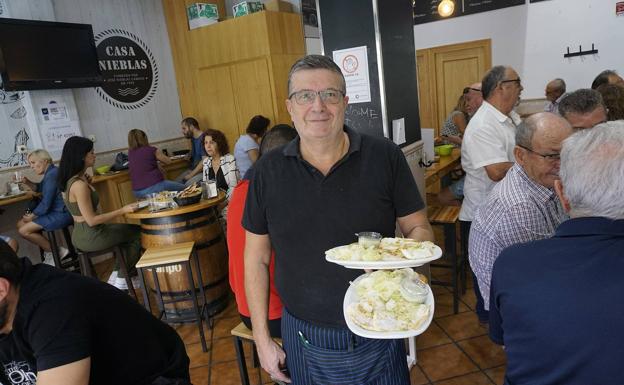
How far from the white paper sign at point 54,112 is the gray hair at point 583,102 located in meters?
5.39

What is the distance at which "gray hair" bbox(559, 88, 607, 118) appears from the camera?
7.35 feet

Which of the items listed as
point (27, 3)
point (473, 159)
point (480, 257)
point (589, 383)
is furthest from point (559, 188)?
point (27, 3)

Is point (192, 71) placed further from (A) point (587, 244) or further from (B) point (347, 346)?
(A) point (587, 244)

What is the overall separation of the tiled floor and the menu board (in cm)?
511

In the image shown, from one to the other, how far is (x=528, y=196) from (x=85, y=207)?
3.09 m

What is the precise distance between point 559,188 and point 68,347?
144cm

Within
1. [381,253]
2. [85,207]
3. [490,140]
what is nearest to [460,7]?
[490,140]

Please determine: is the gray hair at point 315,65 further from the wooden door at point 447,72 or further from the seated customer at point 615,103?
the wooden door at point 447,72

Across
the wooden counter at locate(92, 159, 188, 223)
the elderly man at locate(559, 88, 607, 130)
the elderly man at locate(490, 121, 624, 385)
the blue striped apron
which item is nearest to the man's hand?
the blue striped apron

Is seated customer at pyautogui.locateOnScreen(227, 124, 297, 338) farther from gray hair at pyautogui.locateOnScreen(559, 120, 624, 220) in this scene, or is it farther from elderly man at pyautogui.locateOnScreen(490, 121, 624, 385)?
gray hair at pyautogui.locateOnScreen(559, 120, 624, 220)

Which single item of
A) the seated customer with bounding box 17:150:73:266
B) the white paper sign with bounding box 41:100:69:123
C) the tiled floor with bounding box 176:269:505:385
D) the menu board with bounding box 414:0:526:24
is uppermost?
the menu board with bounding box 414:0:526:24

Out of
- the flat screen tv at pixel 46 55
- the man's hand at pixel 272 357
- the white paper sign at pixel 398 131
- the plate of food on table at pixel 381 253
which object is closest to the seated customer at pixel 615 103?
the white paper sign at pixel 398 131

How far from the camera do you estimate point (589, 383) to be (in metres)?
0.86

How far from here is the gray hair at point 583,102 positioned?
88.2 inches
